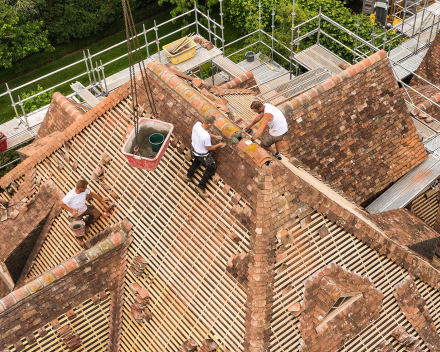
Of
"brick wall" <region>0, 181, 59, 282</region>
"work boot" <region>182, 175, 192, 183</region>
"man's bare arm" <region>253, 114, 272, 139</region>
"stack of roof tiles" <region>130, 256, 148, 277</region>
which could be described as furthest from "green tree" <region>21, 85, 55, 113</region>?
"man's bare arm" <region>253, 114, 272, 139</region>

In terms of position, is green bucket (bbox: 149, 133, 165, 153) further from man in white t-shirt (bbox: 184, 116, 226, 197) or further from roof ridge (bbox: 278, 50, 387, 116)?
roof ridge (bbox: 278, 50, 387, 116)

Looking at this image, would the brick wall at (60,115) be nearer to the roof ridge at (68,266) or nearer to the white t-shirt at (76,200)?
the white t-shirt at (76,200)

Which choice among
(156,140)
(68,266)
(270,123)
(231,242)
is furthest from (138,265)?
(270,123)

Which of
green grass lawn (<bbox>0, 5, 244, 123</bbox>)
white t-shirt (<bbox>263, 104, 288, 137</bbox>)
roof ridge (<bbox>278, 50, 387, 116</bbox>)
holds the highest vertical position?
white t-shirt (<bbox>263, 104, 288, 137</bbox>)

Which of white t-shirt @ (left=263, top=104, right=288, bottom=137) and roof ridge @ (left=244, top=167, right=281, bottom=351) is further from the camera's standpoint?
white t-shirt @ (left=263, top=104, right=288, bottom=137)

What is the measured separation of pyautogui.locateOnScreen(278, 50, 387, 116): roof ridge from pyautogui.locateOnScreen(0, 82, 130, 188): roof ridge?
18.6ft

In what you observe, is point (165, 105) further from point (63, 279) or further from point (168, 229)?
point (63, 279)

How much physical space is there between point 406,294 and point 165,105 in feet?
32.1

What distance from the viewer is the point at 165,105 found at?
67.3ft

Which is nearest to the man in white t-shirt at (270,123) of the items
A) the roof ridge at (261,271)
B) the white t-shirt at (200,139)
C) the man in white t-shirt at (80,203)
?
the white t-shirt at (200,139)

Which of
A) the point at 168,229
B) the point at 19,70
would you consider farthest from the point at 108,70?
the point at 168,229

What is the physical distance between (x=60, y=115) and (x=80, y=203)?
22.5ft

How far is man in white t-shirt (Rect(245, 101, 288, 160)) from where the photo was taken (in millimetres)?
19003

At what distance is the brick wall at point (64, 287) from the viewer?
60.0 ft
